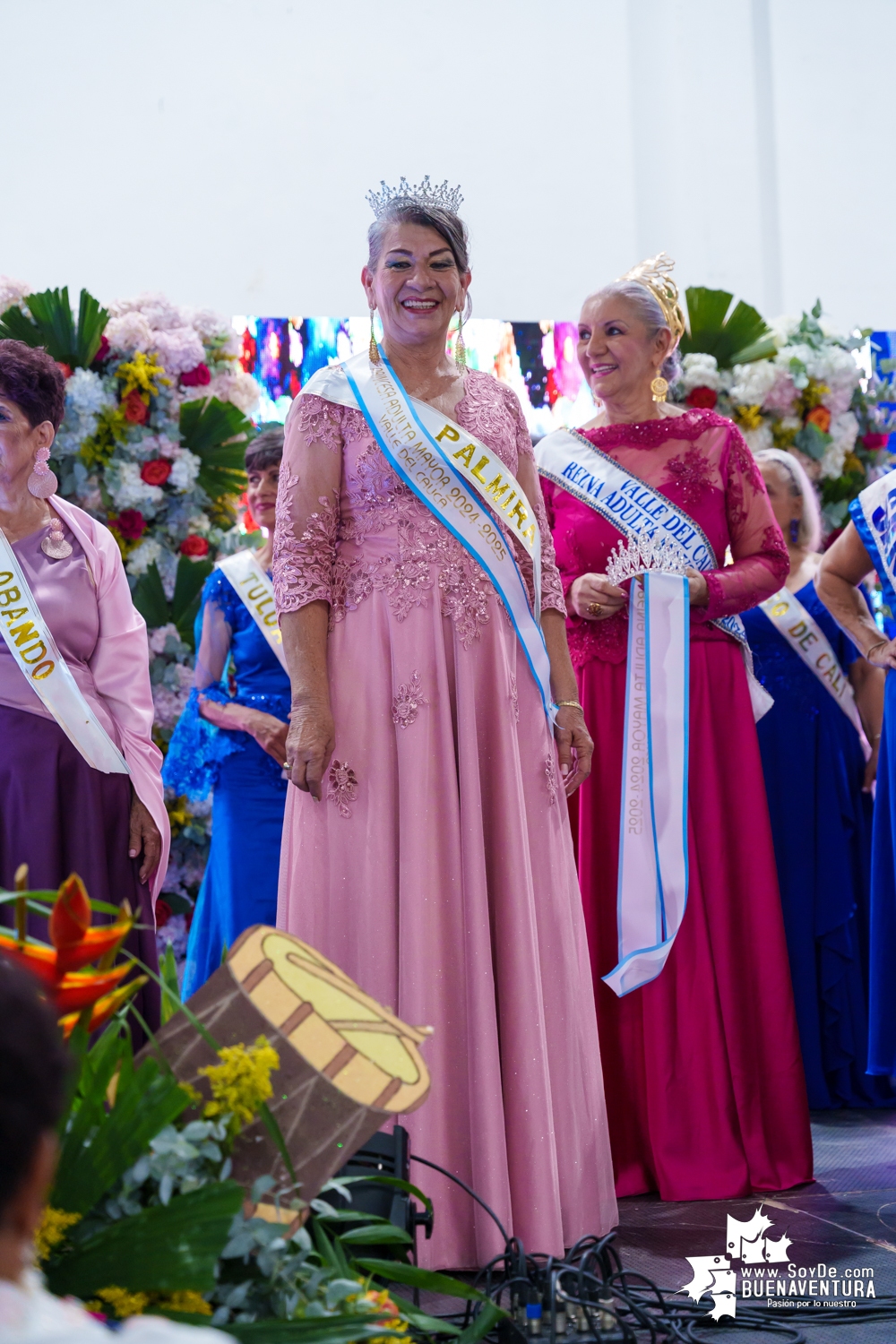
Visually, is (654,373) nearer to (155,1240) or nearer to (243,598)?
(243,598)

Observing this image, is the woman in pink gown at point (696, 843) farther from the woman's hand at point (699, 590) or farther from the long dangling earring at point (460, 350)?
the long dangling earring at point (460, 350)

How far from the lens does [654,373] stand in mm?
3037

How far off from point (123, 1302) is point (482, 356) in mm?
4782

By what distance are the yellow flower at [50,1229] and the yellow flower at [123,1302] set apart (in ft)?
0.14

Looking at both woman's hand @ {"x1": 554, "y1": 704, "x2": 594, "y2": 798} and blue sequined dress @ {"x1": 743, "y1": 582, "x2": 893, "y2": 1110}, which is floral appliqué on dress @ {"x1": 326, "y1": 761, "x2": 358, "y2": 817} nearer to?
woman's hand @ {"x1": 554, "y1": 704, "x2": 594, "y2": 798}

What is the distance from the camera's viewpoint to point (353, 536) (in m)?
2.31

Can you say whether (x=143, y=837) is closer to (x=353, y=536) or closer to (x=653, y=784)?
(x=353, y=536)

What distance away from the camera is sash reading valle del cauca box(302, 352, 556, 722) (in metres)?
2.30

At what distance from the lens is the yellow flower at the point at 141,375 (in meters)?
4.29

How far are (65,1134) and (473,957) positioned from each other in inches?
48.4

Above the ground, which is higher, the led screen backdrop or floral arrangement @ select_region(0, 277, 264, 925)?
the led screen backdrop

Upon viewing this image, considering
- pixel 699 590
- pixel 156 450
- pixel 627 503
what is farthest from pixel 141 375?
pixel 699 590

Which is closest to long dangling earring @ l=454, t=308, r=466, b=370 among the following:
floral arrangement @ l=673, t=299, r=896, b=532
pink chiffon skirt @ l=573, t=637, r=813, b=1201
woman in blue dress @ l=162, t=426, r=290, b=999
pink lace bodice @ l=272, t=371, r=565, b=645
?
pink lace bodice @ l=272, t=371, r=565, b=645

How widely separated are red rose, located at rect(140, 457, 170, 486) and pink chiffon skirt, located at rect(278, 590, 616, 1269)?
223 cm
